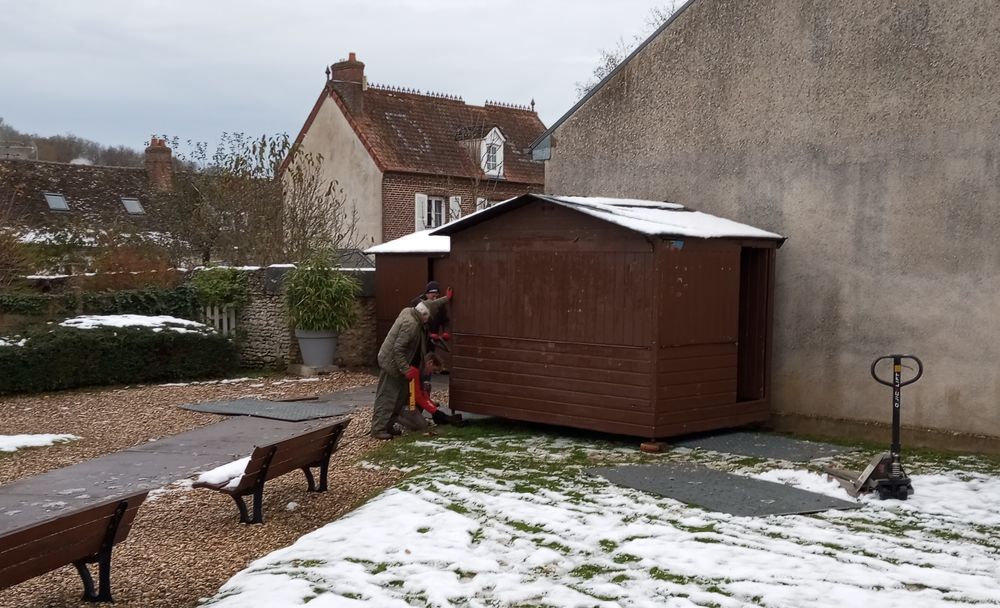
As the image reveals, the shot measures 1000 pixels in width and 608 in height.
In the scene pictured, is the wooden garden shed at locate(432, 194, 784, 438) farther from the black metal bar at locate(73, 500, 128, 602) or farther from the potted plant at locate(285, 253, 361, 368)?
the black metal bar at locate(73, 500, 128, 602)

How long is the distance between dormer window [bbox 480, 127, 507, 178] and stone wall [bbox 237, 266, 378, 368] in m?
14.5

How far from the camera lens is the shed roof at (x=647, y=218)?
10352mm

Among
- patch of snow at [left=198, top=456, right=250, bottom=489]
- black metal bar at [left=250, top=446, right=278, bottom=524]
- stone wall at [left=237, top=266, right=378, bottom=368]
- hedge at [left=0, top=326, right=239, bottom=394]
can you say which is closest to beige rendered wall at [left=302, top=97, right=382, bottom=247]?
stone wall at [left=237, top=266, right=378, bottom=368]

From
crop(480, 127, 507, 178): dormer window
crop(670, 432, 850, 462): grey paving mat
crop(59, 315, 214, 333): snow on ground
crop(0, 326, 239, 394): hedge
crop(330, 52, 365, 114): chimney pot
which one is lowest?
crop(670, 432, 850, 462): grey paving mat

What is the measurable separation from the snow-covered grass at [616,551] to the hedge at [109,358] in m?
8.42

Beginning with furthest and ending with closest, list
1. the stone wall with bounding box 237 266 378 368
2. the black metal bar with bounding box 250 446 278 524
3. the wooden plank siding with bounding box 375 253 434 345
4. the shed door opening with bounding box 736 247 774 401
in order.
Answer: the stone wall with bounding box 237 266 378 368
the wooden plank siding with bounding box 375 253 434 345
the shed door opening with bounding box 736 247 774 401
the black metal bar with bounding box 250 446 278 524

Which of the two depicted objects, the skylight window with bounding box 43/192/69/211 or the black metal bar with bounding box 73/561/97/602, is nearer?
the black metal bar with bounding box 73/561/97/602

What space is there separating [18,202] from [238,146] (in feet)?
51.9

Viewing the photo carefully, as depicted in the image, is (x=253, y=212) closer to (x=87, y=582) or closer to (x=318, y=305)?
(x=318, y=305)

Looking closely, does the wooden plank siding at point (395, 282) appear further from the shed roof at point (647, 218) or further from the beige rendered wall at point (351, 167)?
the beige rendered wall at point (351, 167)

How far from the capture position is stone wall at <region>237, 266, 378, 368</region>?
58.5 ft

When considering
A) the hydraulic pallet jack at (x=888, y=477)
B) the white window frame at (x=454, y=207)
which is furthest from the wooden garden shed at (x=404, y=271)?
the white window frame at (x=454, y=207)

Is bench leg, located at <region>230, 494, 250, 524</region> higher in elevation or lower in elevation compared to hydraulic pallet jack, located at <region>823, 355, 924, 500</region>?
lower

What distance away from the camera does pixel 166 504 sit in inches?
332
